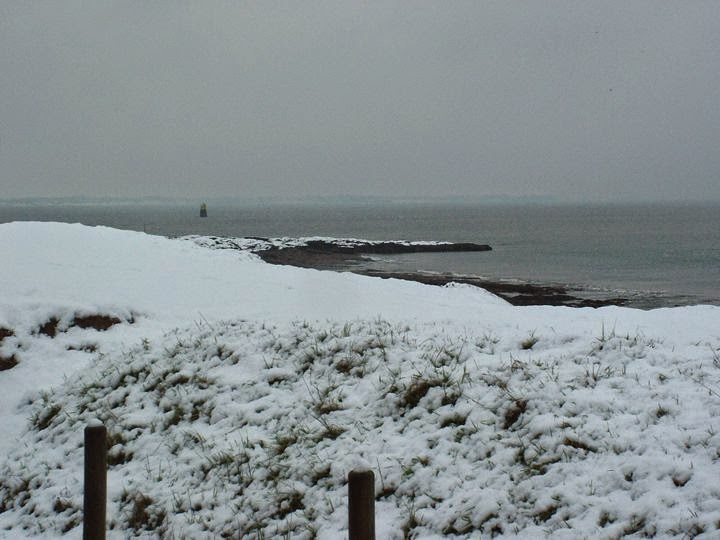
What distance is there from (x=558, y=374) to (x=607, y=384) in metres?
0.50

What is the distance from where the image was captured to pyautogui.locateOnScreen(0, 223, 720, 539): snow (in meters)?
5.62

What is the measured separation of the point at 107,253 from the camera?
19.2m

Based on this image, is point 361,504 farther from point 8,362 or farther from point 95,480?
point 8,362

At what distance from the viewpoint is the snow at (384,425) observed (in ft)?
18.5

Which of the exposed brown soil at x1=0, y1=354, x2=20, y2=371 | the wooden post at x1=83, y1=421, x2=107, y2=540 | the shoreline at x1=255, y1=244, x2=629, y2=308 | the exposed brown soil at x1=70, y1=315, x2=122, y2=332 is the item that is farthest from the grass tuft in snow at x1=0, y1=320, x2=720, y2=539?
the shoreline at x1=255, y1=244, x2=629, y2=308

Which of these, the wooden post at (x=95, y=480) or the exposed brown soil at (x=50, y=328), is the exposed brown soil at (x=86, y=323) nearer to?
the exposed brown soil at (x=50, y=328)

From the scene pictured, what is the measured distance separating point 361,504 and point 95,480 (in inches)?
87.6

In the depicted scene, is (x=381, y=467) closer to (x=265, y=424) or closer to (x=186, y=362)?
(x=265, y=424)

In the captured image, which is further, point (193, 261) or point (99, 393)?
point (193, 261)

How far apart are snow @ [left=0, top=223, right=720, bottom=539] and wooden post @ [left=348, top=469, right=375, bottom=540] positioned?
1985mm

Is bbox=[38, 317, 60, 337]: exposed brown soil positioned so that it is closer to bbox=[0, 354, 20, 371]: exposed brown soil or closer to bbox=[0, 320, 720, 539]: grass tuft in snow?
bbox=[0, 354, 20, 371]: exposed brown soil

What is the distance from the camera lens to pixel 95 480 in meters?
4.92

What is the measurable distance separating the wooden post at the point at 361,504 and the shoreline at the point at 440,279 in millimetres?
30218

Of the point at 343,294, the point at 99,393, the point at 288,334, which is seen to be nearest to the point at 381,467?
the point at 288,334
